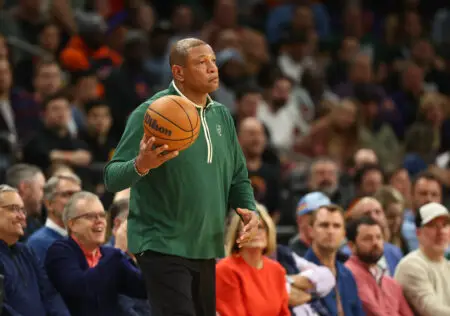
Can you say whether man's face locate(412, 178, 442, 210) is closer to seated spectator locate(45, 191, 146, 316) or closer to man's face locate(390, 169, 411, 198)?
man's face locate(390, 169, 411, 198)

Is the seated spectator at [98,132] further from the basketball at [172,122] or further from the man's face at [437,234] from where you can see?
the basketball at [172,122]

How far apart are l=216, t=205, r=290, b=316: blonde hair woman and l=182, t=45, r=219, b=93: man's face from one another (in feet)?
5.01

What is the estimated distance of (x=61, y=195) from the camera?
685 centimetres

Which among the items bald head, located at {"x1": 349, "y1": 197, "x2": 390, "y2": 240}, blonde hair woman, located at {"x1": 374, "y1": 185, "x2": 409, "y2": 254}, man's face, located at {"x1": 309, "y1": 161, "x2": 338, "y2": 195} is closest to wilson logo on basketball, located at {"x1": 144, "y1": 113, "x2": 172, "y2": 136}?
bald head, located at {"x1": 349, "y1": 197, "x2": 390, "y2": 240}

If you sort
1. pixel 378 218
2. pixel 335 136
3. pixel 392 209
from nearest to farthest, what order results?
1. pixel 378 218
2. pixel 392 209
3. pixel 335 136

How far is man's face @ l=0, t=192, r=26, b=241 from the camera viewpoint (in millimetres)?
5648

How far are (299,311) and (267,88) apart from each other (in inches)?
218

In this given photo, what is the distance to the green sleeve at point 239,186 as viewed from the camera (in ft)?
15.7

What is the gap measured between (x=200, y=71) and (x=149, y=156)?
22.4 inches

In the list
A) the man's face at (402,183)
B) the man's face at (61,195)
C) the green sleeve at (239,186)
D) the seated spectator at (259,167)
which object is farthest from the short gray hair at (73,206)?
the man's face at (402,183)

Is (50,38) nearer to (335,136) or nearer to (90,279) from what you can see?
(335,136)

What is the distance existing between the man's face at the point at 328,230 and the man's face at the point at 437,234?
75 cm

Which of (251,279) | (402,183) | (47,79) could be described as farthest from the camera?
(47,79)

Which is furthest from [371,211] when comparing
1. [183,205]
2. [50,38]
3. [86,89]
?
[50,38]
